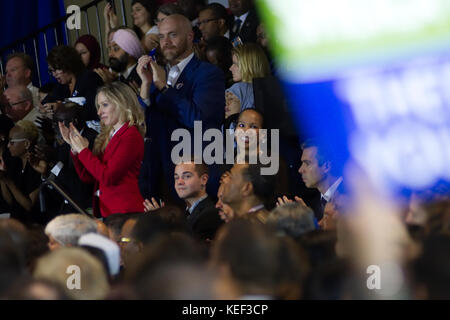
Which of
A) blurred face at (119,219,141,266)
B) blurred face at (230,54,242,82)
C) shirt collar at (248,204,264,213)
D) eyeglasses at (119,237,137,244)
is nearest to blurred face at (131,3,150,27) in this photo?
blurred face at (230,54,242,82)

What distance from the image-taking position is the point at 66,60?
→ 5445mm

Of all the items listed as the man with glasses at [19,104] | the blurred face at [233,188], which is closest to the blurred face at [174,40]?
the blurred face at [233,188]

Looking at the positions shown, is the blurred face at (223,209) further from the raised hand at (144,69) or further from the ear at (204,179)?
the raised hand at (144,69)

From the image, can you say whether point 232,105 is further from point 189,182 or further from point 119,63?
point 119,63

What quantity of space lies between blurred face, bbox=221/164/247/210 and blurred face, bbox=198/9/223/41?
69.4 inches

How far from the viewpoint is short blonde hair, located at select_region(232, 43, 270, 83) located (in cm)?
458

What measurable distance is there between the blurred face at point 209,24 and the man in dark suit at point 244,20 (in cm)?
11

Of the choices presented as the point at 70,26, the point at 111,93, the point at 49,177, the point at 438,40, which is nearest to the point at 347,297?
the point at 438,40


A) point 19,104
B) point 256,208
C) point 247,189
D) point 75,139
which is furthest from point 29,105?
point 256,208

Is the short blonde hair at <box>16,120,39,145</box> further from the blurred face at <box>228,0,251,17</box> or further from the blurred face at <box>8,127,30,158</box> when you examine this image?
the blurred face at <box>228,0,251,17</box>

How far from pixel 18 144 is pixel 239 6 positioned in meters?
1.68
